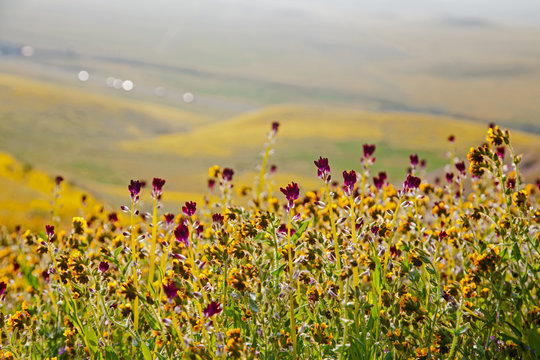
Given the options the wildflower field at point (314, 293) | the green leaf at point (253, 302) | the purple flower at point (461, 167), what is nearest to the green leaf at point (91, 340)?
the wildflower field at point (314, 293)

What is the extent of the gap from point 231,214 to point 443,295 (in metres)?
1.30

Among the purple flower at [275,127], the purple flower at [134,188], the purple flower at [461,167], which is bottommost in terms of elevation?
the purple flower at [134,188]

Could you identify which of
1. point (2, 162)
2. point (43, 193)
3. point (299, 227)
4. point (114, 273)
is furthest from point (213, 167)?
point (2, 162)

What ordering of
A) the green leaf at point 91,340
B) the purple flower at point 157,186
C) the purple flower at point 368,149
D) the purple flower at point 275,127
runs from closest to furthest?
the purple flower at point 157,186 < the green leaf at point 91,340 < the purple flower at point 368,149 < the purple flower at point 275,127

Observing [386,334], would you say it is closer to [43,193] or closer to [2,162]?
[43,193]

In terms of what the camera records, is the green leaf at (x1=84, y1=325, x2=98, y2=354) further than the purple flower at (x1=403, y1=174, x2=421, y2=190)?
Yes

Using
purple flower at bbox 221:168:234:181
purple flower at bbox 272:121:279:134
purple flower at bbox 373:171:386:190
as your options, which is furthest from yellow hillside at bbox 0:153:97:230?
purple flower at bbox 373:171:386:190

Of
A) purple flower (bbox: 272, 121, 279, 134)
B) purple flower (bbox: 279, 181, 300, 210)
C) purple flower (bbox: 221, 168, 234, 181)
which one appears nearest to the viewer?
purple flower (bbox: 279, 181, 300, 210)

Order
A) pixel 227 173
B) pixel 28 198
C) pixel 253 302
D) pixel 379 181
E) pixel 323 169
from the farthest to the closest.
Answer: pixel 28 198 < pixel 227 173 < pixel 379 181 < pixel 253 302 < pixel 323 169

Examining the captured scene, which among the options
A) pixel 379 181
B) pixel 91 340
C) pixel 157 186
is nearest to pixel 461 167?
pixel 379 181

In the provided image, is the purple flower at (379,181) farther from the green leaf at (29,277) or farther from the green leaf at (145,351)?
the green leaf at (29,277)

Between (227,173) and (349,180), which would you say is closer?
(349,180)

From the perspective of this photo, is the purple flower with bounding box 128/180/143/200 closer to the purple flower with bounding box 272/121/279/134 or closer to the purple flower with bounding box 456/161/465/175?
the purple flower with bounding box 272/121/279/134

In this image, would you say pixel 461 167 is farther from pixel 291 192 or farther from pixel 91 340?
pixel 91 340
